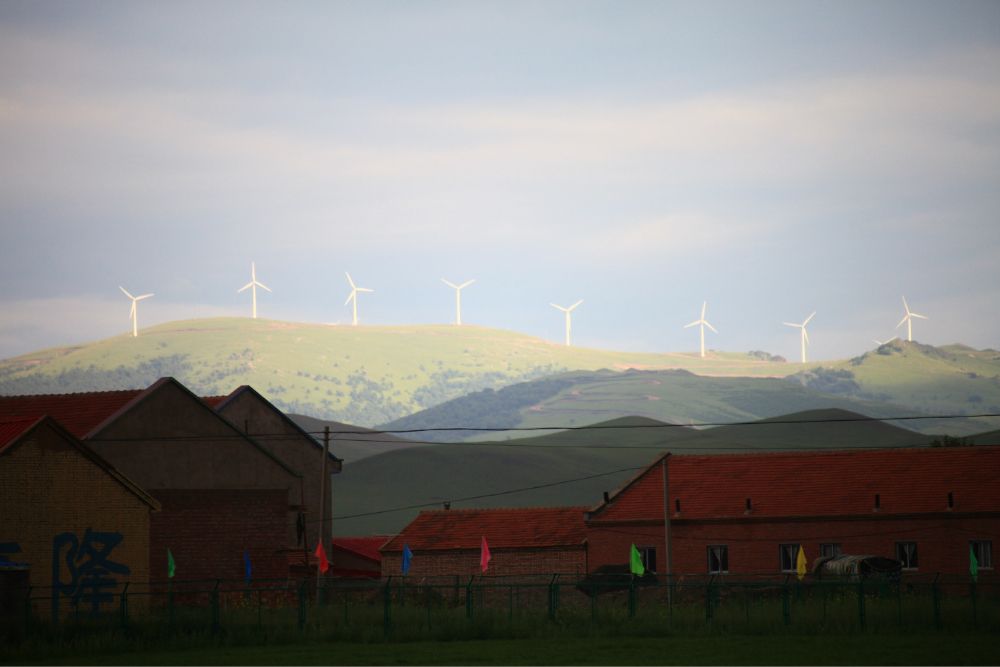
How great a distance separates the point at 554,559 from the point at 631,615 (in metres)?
27.3

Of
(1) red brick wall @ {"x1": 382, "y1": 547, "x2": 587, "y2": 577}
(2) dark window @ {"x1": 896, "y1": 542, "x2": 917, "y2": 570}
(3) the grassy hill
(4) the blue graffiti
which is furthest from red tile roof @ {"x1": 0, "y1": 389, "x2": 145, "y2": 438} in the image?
(3) the grassy hill

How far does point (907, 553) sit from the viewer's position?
65.2 metres

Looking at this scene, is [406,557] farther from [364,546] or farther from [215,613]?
[215,613]

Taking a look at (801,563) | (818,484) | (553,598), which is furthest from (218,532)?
(818,484)

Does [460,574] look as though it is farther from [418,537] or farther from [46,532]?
[46,532]

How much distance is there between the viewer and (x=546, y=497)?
6924 inches

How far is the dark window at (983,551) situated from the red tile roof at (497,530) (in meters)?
17.7

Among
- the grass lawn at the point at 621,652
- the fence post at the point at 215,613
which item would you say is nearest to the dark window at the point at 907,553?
the grass lawn at the point at 621,652

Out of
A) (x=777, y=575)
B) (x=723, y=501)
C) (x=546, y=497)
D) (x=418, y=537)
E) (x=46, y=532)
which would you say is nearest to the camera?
(x=46, y=532)

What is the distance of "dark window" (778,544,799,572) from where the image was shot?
218 feet

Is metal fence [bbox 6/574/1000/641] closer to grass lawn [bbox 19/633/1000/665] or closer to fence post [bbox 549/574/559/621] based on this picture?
fence post [bbox 549/574/559/621]

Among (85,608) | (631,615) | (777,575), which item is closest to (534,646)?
(631,615)

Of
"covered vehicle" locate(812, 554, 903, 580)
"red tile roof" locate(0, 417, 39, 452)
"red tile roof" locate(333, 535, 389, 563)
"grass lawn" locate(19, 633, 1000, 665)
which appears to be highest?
"red tile roof" locate(0, 417, 39, 452)

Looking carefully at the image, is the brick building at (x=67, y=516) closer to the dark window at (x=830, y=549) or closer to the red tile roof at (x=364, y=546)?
the dark window at (x=830, y=549)
